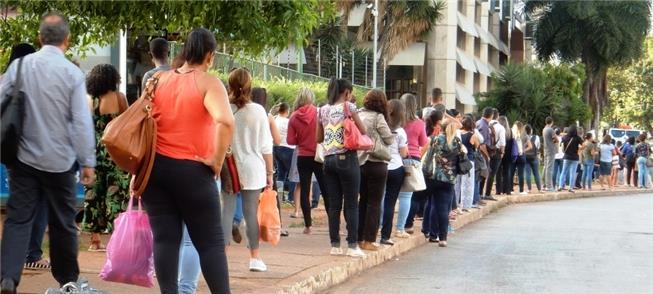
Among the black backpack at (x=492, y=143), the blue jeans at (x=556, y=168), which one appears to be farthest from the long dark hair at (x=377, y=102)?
the blue jeans at (x=556, y=168)

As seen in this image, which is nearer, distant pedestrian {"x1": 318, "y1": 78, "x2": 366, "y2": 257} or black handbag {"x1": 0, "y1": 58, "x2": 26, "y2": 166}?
black handbag {"x1": 0, "y1": 58, "x2": 26, "y2": 166}

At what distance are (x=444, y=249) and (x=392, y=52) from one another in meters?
32.2

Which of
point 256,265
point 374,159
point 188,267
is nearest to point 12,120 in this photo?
point 188,267

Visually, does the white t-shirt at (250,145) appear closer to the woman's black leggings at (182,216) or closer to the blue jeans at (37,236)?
the blue jeans at (37,236)

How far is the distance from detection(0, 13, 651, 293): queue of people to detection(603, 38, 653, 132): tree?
69214 millimetres

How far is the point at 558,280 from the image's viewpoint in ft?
34.8

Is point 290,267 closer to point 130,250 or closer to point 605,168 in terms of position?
point 130,250

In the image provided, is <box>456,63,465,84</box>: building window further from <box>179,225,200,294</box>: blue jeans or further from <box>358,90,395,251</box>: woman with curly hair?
<box>179,225,200,294</box>: blue jeans

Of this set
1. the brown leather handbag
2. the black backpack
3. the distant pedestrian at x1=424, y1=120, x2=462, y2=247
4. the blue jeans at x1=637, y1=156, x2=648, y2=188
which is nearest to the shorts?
the blue jeans at x1=637, y1=156, x2=648, y2=188

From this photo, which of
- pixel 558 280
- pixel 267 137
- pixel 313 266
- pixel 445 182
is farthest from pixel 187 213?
A: pixel 445 182

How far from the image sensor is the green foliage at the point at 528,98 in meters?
45.8

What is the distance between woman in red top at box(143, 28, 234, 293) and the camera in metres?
6.39

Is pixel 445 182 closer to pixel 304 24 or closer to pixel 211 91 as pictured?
pixel 304 24

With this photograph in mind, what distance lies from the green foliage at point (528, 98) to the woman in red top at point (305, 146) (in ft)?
104
